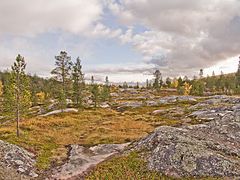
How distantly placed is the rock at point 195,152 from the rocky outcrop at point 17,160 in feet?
40.3

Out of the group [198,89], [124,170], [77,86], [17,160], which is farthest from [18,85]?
[198,89]

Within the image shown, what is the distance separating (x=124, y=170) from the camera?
88.9 feet

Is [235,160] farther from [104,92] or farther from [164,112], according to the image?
[104,92]

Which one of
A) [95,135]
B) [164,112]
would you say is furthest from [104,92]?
[95,135]

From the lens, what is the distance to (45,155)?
1367 inches

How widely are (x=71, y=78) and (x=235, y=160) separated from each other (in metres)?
73.6

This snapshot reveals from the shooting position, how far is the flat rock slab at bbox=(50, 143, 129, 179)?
2888 cm

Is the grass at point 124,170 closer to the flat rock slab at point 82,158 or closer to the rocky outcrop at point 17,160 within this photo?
the flat rock slab at point 82,158

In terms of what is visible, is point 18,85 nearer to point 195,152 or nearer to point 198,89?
point 195,152

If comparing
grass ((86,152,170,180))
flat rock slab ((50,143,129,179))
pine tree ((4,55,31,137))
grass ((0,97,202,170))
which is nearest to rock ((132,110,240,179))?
grass ((86,152,170,180))

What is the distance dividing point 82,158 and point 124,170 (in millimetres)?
8810

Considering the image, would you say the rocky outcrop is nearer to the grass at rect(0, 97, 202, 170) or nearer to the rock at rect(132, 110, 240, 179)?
the grass at rect(0, 97, 202, 170)

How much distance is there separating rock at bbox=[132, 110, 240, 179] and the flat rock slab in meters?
4.59

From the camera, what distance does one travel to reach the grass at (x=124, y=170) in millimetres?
25673
